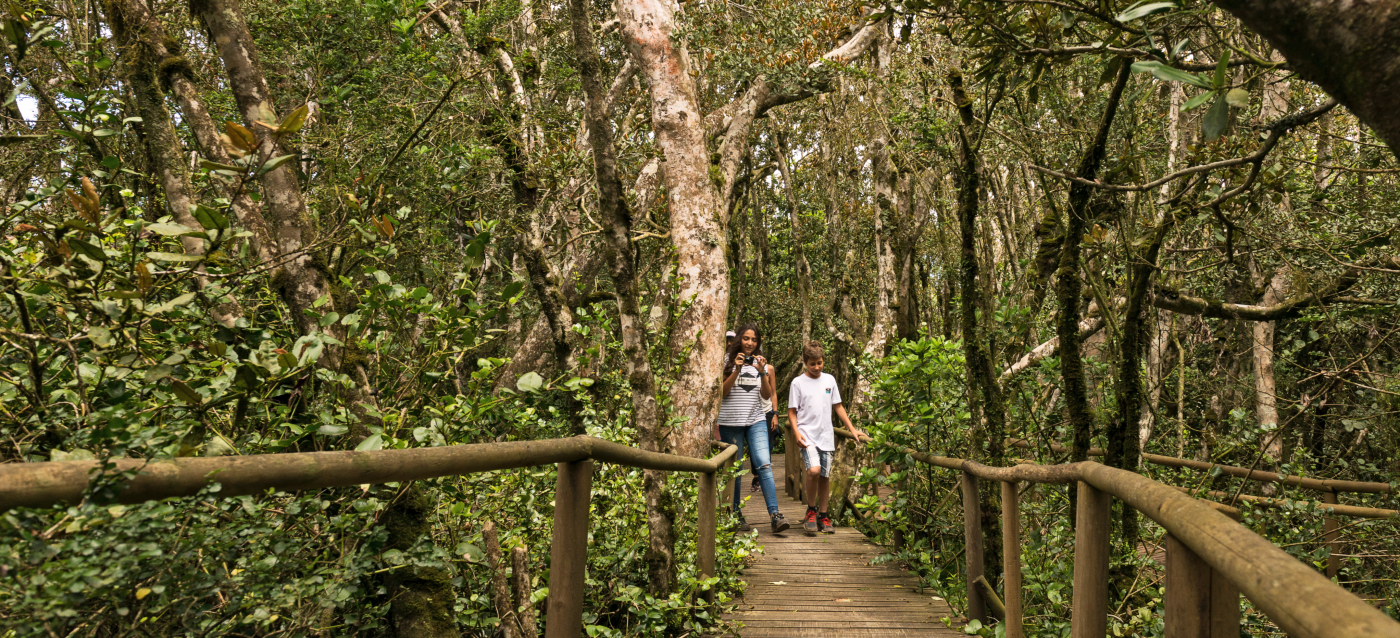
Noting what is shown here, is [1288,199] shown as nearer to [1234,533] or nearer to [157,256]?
[1234,533]

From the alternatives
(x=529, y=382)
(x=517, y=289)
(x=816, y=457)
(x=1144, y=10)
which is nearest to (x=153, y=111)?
(x=517, y=289)

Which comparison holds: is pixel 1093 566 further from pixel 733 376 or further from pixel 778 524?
pixel 778 524

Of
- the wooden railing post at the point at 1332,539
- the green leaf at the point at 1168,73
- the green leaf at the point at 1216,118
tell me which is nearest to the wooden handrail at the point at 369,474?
the green leaf at the point at 1168,73

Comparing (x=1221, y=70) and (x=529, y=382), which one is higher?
(x=1221, y=70)

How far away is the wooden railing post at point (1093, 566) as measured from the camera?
6.70 ft

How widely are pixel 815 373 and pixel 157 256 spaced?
20.4 ft

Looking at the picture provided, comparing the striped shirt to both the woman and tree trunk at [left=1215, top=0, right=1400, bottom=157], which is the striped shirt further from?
tree trunk at [left=1215, top=0, right=1400, bottom=157]

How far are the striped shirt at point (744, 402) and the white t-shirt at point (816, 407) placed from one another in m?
0.36

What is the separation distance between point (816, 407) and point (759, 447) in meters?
0.64

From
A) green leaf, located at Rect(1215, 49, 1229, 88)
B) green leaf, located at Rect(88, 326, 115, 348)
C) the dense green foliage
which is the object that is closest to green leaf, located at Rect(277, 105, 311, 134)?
the dense green foliage

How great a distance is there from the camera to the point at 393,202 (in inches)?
263

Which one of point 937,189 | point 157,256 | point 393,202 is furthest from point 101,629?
point 937,189

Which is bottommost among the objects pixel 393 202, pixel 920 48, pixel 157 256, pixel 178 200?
pixel 157 256

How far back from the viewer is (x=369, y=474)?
4.75 ft
